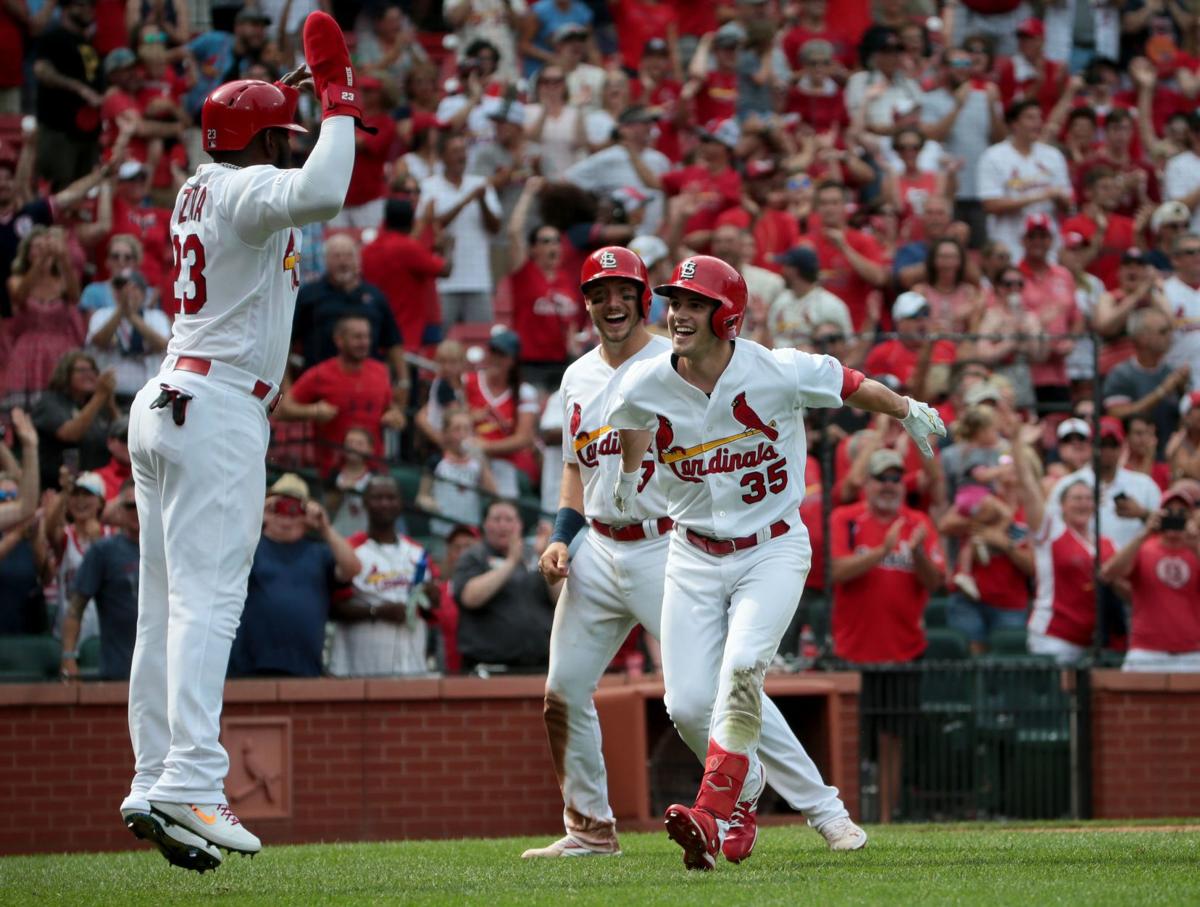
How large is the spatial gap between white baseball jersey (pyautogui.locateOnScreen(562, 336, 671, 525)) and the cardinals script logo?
1.70ft

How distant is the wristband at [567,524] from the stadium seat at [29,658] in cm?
425

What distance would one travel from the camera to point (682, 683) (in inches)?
276

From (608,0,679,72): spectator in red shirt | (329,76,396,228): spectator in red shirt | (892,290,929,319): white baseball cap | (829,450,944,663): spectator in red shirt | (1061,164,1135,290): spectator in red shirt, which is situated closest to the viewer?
(829,450,944,663): spectator in red shirt

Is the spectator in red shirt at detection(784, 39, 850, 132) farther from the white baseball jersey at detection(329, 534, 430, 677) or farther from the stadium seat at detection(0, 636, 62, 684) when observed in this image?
the stadium seat at detection(0, 636, 62, 684)

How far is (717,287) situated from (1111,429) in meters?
6.31

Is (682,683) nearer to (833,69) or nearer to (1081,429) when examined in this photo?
(1081,429)

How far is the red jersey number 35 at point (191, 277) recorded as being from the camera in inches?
257

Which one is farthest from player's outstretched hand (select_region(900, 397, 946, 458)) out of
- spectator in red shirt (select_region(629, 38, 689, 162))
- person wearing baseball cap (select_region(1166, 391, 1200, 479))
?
spectator in red shirt (select_region(629, 38, 689, 162))

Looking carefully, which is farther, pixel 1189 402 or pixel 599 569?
pixel 1189 402

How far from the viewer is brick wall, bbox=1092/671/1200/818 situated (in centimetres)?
1166

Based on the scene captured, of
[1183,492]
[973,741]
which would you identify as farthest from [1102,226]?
[973,741]

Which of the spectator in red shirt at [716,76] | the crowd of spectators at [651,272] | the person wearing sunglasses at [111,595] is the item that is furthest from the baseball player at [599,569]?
the spectator in red shirt at [716,76]

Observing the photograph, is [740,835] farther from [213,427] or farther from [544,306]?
[544,306]

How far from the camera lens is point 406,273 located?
554 inches
